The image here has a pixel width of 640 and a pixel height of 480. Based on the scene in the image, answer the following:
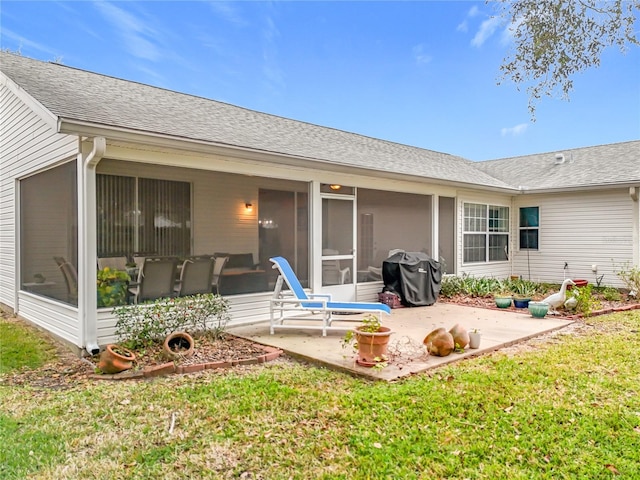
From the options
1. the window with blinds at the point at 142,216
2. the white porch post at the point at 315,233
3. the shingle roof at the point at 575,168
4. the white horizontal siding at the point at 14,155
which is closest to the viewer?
the window with blinds at the point at 142,216

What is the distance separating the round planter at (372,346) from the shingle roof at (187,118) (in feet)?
11.1

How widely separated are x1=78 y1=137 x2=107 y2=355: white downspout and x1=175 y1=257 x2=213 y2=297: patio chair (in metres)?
1.27

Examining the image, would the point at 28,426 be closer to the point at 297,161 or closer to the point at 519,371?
the point at 519,371

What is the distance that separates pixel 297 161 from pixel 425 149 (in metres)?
8.30

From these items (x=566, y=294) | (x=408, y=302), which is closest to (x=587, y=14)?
(x=566, y=294)

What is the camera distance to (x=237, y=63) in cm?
1725

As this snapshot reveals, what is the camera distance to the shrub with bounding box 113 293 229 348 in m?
5.40

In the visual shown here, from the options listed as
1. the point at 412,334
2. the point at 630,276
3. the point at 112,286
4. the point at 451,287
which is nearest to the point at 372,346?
the point at 412,334

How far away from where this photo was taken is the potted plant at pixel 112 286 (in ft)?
18.2

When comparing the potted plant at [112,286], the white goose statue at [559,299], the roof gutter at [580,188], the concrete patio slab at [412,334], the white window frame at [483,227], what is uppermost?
the roof gutter at [580,188]

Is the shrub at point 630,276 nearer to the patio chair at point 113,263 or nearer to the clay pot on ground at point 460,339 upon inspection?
the clay pot on ground at point 460,339

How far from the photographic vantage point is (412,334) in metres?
6.30

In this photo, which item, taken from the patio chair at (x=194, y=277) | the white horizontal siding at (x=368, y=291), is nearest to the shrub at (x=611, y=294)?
the white horizontal siding at (x=368, y=291)

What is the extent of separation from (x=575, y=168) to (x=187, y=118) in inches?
439
